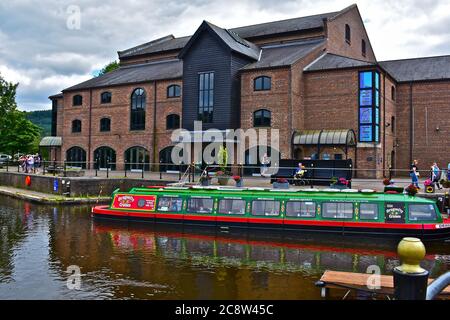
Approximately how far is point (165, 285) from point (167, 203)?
882 cm

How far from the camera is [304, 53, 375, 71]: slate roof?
29.8 meters

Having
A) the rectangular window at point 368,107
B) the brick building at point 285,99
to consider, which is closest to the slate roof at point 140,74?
the brick building at point 285,99

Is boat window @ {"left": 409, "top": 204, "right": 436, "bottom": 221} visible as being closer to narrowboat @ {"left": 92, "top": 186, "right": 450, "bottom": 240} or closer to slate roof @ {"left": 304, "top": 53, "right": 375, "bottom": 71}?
narrowboat @ {"left": 92, "top": 186, "right": 450, "bottom": 240}

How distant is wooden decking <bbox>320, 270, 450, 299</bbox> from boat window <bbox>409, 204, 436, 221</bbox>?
22.7 ft

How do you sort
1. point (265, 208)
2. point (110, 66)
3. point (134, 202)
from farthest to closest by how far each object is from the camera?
point (110, 66), point (134, 202), point (265, 208)

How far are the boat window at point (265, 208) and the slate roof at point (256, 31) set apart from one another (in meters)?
21.5

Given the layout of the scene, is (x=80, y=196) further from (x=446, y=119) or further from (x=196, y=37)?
(x=446, y=119)

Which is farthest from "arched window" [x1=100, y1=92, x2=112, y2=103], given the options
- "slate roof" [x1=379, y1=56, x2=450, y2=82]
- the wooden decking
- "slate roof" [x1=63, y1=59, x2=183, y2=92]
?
the wooden decking

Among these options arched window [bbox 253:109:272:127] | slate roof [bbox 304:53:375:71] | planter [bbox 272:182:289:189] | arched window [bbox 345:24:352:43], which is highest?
arched window [bbox 345:24:352:43]

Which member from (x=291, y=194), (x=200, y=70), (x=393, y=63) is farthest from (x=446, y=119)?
(x=291, y=194)

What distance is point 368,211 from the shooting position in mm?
16094

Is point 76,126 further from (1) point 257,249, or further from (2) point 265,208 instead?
(1) point 257,249

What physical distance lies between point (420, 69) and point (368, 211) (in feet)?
79.3

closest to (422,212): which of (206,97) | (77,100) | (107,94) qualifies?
(206,97)
